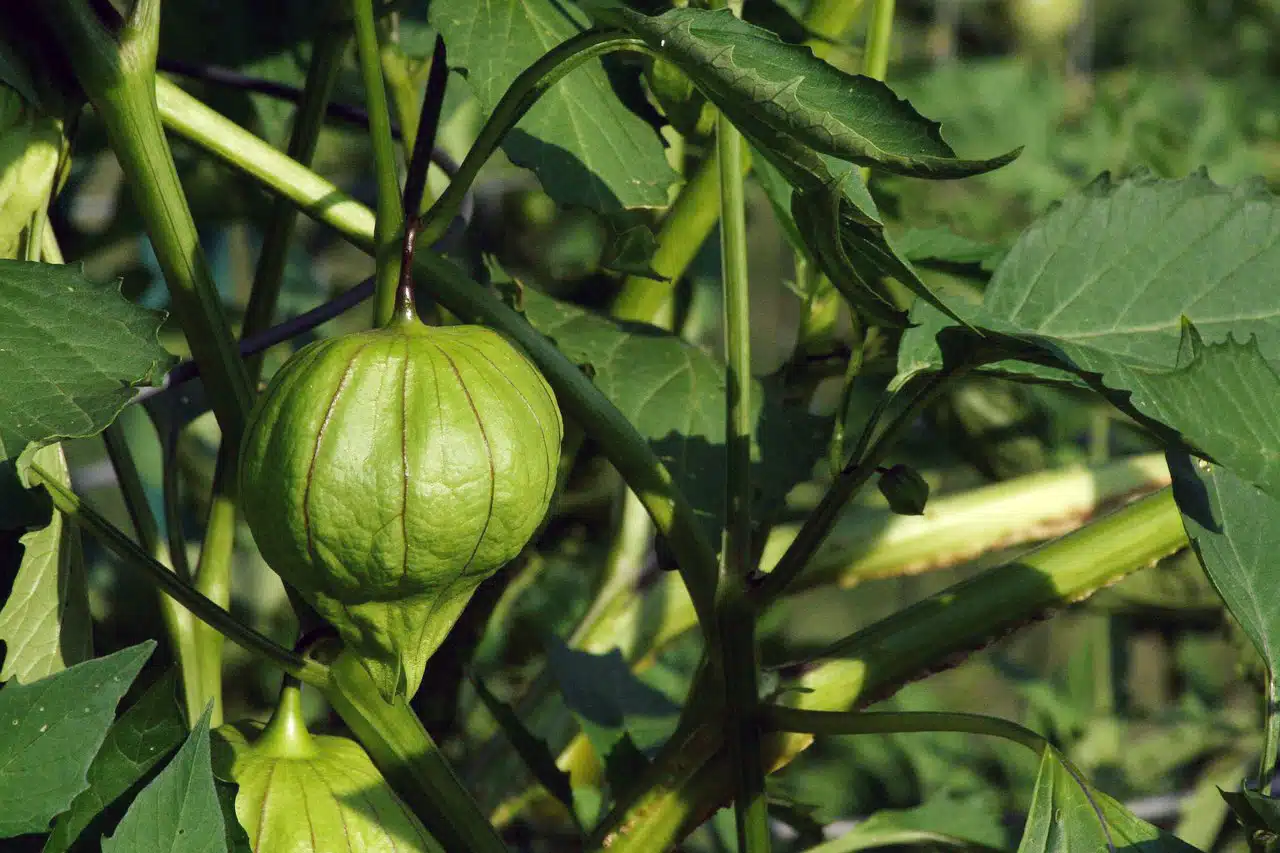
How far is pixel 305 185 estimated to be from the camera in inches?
16.8

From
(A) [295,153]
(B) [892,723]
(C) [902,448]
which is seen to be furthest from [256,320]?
(C) [902,448]

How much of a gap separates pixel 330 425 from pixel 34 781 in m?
0.12

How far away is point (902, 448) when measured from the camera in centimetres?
100

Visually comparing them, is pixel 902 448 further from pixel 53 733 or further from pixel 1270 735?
pixel 53 733

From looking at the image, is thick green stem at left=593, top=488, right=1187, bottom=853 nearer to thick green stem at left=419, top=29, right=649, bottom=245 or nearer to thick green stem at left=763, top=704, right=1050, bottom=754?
thick green stem at left=763, top=704, right=1050, bottom=754

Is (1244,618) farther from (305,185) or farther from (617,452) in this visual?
(305,185)

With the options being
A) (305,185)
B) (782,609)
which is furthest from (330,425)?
(782,609)

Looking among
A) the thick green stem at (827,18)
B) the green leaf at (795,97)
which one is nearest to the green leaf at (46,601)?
the green leaf at (795,97)

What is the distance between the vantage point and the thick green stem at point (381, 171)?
0.35 meters

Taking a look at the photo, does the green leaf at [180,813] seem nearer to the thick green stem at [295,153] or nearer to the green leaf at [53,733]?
the green leaf at [53,733]

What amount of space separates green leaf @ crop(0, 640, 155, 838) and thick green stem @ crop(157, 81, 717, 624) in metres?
0.13

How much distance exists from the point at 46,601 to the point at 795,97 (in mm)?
288

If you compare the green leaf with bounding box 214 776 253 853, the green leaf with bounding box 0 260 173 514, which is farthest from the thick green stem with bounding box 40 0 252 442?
the green leaf with bounding box 214 776 253 853

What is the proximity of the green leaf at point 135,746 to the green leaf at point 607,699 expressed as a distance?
22cm
